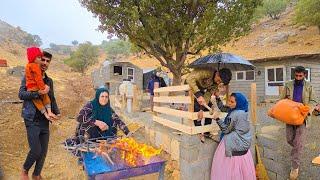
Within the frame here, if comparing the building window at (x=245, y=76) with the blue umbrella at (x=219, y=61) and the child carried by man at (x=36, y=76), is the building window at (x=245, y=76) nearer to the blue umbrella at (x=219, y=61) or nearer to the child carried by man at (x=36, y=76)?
the blue umbrella at (x=219, y=61)

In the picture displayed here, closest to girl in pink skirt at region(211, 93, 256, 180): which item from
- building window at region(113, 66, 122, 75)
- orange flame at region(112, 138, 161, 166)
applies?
orange flame at region(112, 138, 161, 166)

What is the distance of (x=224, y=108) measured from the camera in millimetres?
6270

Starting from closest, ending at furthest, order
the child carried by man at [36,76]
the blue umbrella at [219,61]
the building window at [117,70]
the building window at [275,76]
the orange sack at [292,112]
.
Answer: the child carried by man at [36,76]
the orange sack at [292,112]
the blue umbrella at [219,61]
the building window at [275,76]
the building window at [117,70]

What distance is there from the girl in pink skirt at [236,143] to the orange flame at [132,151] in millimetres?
1365

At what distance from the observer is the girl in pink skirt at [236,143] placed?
5074 millimetres

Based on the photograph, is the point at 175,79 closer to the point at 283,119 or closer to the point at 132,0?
the point at 132,0

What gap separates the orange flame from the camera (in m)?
4.27

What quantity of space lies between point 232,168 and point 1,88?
18.9m

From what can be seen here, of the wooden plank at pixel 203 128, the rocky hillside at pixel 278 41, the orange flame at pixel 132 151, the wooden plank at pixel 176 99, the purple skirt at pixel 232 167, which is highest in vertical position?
the rocky hillside at pixel 278 41

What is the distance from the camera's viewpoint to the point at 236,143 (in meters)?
5.09

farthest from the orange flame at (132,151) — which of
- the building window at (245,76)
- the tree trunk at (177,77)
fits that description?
the building window at (245,76)

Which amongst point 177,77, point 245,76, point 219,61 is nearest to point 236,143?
point 219,61

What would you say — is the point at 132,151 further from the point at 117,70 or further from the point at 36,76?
the point at 117,70

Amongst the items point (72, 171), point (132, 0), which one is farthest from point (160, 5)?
point (72, 171)
